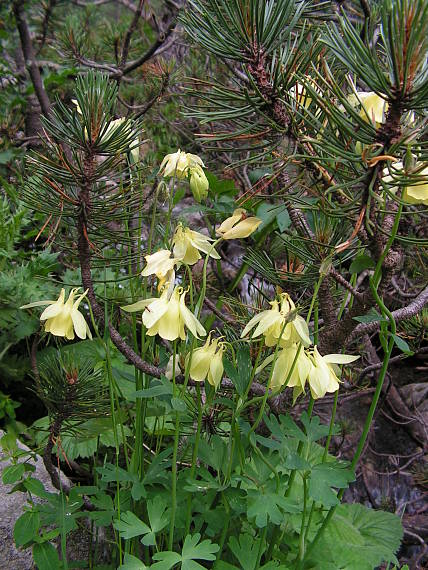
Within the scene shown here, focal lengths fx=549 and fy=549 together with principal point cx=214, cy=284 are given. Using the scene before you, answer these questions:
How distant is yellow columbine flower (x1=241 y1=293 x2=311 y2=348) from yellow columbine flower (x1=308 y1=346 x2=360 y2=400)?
0.05 metres

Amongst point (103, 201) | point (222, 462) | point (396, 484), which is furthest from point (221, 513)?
point (396, 484)

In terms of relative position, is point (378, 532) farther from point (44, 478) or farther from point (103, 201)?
point (103, 201)

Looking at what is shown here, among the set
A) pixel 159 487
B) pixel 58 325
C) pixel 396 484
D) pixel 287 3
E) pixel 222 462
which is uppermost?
pixel 287 3

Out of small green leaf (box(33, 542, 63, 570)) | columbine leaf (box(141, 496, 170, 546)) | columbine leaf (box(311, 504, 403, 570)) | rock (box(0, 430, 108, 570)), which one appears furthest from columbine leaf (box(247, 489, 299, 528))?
rock (box(0, 430, 108, 570))

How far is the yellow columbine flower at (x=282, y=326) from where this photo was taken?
2.66 ft

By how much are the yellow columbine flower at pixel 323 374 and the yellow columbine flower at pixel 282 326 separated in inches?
1.9

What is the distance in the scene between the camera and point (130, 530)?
0.90 metres

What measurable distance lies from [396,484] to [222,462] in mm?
1353

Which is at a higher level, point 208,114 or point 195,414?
point 208,114

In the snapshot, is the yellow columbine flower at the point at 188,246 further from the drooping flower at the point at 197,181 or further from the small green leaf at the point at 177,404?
the small green leaf at the point at 177,404

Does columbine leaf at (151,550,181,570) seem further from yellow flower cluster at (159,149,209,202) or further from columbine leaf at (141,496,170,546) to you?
yellow flower cluster at (159,149,209,202)

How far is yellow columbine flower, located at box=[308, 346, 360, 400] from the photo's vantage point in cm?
84

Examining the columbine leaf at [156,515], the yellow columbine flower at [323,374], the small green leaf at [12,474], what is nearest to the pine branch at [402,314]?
the yellow columbine flower at [323,374]

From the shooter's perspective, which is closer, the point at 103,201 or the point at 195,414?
the point at 103,201
